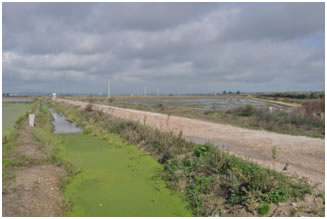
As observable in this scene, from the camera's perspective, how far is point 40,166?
7.67 m

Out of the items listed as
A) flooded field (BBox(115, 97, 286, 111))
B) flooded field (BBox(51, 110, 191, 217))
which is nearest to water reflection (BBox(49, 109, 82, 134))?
flooded field (BBox(51, 110, 191, 217))

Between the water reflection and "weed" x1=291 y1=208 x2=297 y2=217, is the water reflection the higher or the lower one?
the lower one

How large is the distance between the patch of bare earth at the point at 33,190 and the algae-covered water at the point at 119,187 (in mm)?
353

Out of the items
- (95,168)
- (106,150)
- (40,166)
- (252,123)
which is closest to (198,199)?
(95,168)

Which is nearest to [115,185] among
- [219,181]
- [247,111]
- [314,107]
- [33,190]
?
[33,190]

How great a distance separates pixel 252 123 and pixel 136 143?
978cm

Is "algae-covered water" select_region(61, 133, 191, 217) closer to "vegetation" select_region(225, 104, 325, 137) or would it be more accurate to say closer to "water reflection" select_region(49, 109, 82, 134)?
"water reflection" select_region(49, 109, 82, 134)

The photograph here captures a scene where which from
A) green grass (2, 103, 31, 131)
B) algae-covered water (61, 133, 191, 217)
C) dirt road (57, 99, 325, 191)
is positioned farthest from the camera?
green grass (2, 103, 31, 131)

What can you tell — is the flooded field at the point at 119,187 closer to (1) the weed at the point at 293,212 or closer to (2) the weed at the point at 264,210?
(2) the weed at the point at 264,210

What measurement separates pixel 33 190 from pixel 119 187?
2001 millimetres

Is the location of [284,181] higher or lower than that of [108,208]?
higher

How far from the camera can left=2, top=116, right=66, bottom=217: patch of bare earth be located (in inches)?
195

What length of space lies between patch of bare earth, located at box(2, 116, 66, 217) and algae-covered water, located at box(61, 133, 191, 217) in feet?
1.16

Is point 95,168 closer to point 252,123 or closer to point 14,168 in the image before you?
point 14,168
